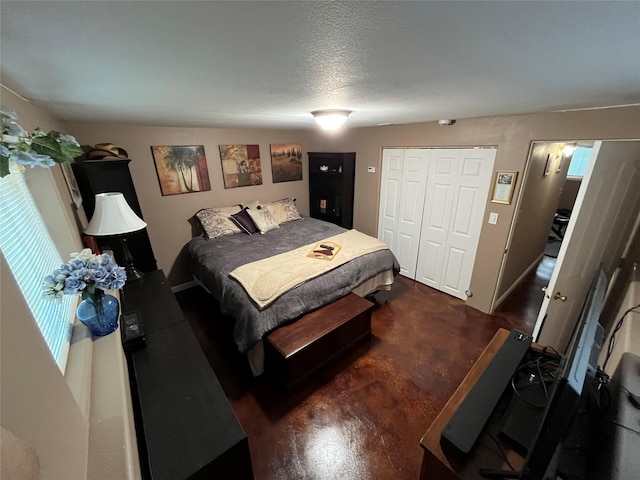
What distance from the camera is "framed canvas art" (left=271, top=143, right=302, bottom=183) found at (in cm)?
399

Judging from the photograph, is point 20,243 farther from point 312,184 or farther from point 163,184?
point 312,184

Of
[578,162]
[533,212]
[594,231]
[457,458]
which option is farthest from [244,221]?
[578,162]

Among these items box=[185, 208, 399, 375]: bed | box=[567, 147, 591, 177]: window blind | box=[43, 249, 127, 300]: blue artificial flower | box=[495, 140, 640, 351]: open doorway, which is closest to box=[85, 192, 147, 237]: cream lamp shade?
box=[43, 249, 127, 300]: blue artificial flower

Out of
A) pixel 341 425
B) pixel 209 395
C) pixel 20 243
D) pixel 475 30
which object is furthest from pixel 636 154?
pixel 20 243

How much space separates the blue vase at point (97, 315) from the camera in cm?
120

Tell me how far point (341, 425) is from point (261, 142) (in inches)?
141

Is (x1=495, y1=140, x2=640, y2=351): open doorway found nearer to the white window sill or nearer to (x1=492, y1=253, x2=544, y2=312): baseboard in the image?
(x1=492, y1=253, x2=544, y2=312): baseboard

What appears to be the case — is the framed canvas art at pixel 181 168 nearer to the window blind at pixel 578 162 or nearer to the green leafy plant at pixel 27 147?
the green leafy plant at pixel 27 147

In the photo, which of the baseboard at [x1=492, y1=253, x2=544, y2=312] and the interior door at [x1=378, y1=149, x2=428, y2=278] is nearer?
the baseboard at [x1=492, y1=253, x2=544, y2=312]

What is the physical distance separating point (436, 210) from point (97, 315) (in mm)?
3276

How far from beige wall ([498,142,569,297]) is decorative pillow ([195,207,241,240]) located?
10.9ft

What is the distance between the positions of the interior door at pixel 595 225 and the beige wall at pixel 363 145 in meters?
0.48

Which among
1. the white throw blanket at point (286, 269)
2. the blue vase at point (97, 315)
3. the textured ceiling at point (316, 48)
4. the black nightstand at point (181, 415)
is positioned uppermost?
the textured ceiling at point (316, 48)

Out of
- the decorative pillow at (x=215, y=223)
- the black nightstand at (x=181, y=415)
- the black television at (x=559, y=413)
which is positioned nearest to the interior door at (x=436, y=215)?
the black television at (x=559, y=413)
